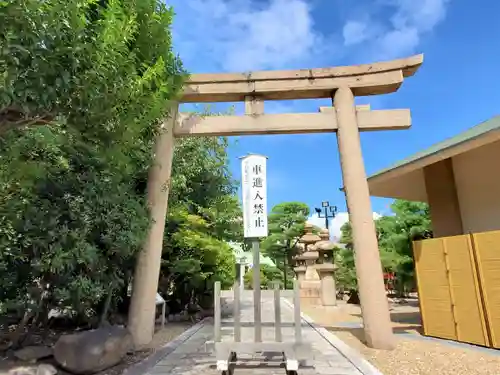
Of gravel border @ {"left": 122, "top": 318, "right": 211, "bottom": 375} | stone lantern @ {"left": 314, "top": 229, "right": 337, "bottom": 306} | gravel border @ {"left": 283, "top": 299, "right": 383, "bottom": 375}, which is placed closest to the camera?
gravel border @ {"left": 283, "top": 299, "right": 383, "bottom": 375}

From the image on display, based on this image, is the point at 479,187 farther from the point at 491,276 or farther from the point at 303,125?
the point at 303,125

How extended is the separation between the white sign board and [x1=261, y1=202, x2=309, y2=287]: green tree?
793 inches

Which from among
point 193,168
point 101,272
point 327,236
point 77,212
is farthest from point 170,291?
point 327,236

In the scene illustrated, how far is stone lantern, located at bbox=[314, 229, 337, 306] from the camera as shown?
1628 centimetres

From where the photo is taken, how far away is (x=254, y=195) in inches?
200

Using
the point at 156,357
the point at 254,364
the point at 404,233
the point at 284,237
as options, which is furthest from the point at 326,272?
the point at 254,364

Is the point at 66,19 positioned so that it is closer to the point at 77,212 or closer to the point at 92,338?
the point at 77,212

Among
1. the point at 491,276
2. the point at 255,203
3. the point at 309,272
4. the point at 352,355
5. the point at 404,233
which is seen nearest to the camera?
the point at 255,203

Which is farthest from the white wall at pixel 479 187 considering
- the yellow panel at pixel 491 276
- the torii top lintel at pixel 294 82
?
the torii top lintel at pixel 294 82

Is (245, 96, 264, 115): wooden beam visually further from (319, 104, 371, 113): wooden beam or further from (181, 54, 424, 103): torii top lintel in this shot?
(319, 104, 371, 113): wooden beam

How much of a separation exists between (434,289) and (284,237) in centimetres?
1858

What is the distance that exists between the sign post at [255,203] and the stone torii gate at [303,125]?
5.95 feet

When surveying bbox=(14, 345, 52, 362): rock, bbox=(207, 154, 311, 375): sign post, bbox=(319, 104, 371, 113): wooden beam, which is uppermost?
bbox=(319, 104, 371, 113): wooden beam

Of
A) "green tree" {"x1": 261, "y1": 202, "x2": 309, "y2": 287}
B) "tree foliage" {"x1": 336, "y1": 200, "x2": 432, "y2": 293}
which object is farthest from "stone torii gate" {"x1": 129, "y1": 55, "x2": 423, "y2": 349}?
"green tree" {"x1": 261, "y1": 202, "x2": 309, "y2": 287}
